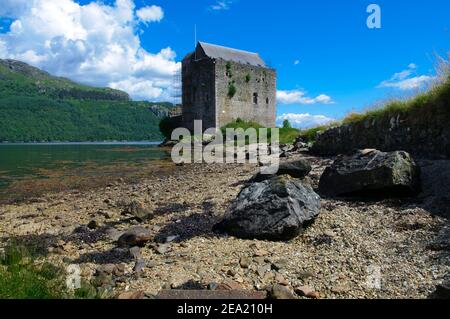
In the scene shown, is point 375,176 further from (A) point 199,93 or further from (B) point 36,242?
(A) point 199,93

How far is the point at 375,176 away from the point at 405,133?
3.76 meters

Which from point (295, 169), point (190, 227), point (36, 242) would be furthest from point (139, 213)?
point (295, 169)

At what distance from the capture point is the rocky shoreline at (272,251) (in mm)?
4789

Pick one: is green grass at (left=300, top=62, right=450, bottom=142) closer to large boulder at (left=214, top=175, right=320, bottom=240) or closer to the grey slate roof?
large boulder at (left=214, top=175, right=320, bottom=240)

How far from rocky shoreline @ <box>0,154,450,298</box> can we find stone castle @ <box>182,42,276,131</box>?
37.4 m

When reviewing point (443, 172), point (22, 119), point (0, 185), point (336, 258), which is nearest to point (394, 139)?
point (443, 172)

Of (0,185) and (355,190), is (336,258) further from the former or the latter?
(0,185)

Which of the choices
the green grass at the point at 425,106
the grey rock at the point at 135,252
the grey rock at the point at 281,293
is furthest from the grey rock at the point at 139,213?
the green grass at the point at 425,106

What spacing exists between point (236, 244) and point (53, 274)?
2880 millimetres

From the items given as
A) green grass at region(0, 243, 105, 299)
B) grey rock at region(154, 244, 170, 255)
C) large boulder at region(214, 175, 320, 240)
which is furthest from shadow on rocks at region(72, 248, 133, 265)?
large boulder at region(214, 175, 320, 240)

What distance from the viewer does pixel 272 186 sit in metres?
7.11

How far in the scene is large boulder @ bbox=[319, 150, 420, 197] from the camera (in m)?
7.77

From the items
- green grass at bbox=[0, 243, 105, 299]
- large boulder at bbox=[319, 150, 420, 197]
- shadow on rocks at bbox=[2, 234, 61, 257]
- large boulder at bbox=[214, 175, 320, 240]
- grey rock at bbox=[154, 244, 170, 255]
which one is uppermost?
large boulder at bbox=[319, 150, 420, 197]

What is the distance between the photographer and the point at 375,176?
7.97 metres
